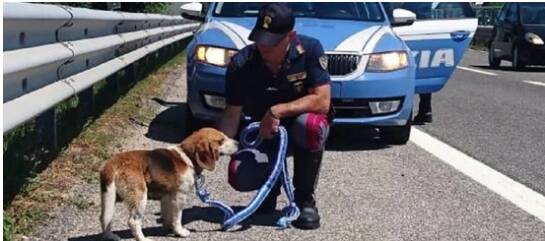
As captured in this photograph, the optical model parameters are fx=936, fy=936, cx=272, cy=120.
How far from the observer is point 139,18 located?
10.8m

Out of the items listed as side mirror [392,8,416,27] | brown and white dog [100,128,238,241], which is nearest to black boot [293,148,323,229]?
brown and white dog [100,128,238,241]

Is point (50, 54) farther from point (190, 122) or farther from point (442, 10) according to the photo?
point (442, 10)

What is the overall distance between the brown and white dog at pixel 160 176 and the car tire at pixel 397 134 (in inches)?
124

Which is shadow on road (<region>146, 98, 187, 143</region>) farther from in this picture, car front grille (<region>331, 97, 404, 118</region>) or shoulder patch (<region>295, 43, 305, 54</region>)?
shoulder patch (<region>295, 43, 305, 54</region>)

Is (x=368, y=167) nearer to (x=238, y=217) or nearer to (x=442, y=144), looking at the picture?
(x=442, y=144)

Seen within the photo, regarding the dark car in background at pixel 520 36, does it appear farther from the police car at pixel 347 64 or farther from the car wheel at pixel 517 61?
the police car at pixel 347 64

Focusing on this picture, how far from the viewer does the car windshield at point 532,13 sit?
2127 cm

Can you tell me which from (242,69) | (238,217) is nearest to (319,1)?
(242,69)

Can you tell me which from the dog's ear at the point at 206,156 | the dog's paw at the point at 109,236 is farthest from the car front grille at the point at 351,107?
the dog's paw at the point at 109,236

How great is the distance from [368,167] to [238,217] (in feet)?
6.59

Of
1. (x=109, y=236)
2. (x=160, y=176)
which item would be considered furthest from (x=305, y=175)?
(x=109, y=236)

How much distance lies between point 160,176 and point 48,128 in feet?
6.09

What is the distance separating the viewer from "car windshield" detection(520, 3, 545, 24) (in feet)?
69.8

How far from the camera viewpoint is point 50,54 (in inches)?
209
